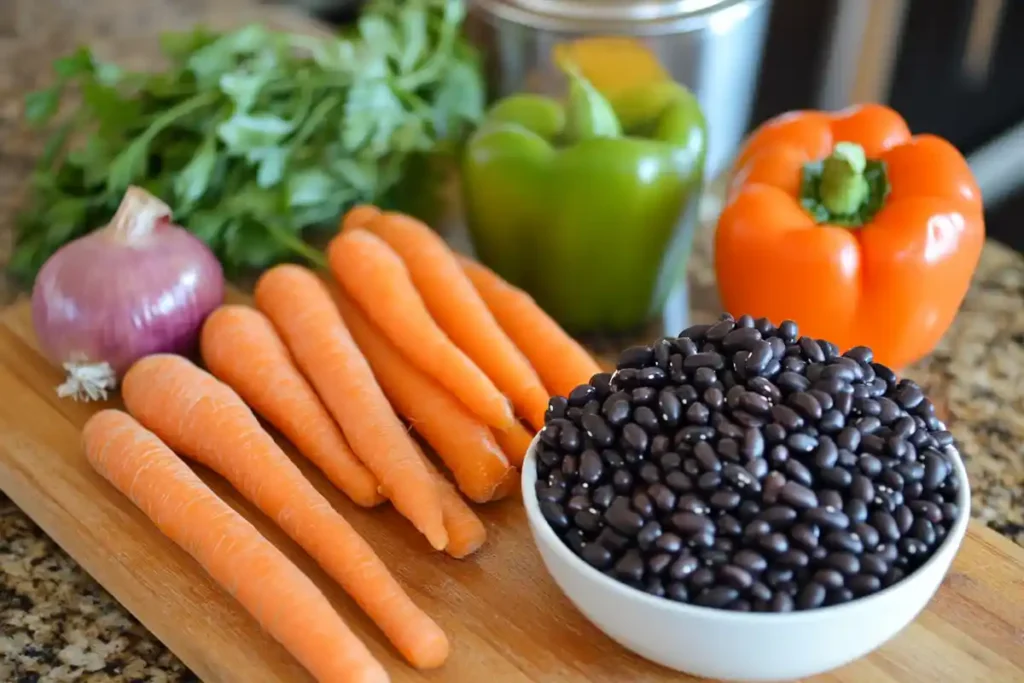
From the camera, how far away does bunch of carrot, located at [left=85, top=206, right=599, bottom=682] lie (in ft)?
2.95

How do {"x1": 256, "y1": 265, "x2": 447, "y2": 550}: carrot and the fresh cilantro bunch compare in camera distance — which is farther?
the fresh cilantro bunch

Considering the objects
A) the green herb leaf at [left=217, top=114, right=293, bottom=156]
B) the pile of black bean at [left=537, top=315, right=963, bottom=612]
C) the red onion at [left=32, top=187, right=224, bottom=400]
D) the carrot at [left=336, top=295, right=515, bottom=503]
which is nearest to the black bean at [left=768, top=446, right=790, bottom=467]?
the pile of black bean at [left=537, top=315, right=963, bottom=612]

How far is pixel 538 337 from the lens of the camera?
116 cm

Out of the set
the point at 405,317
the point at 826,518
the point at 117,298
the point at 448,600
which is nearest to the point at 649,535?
the point at 826,518

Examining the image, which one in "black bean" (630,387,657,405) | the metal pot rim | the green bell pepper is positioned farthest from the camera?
the metal pot rim

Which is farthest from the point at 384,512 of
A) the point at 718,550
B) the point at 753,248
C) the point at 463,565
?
the point at 753,248

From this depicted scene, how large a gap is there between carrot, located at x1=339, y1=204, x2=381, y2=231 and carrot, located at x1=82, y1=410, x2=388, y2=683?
0.37m

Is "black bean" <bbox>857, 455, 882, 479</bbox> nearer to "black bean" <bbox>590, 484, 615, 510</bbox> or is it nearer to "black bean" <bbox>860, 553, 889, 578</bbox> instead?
"black bean" <bbox>860, 553, 889, 578</bbox>

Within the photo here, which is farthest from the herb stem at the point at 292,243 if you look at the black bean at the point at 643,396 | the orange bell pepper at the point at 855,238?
the black bean at the point at 643,396

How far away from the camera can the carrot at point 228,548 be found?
2.75ft

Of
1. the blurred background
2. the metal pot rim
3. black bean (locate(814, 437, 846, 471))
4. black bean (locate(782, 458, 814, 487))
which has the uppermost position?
the metal pot rim

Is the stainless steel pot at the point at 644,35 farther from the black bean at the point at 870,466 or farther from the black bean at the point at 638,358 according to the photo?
the black bean at the point at 870,466

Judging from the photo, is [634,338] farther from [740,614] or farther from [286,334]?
[740,614]

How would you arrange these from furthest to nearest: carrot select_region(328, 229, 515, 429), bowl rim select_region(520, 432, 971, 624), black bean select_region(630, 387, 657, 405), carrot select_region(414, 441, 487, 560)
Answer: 1. carrot select_region(328, 229, 515, 429)
2. carrot select_region(414, 441, 487, 560)
3. black bean select_region(630, 387, 657, 405)
4. bowl rim select_region(520, 432, 971, 624)
